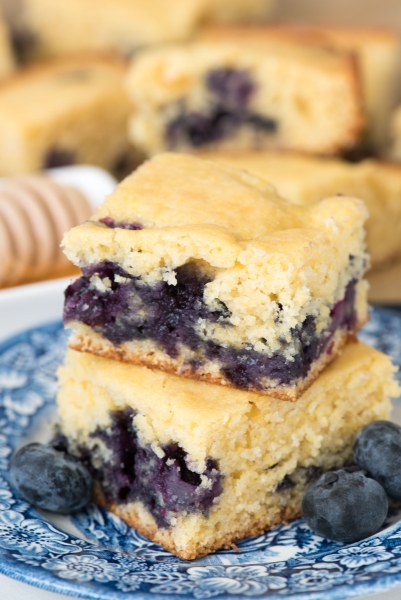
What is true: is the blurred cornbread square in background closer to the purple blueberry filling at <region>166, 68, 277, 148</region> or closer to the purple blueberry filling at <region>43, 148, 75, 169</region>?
the purple blueberry filling at <region>43, 148, 75, 169</region>

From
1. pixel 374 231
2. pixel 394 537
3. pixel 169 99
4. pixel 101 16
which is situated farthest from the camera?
pixel 101 16

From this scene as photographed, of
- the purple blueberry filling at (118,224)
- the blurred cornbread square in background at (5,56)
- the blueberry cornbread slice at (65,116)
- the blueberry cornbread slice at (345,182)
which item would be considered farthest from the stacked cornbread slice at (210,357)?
the blurred cornbread square in background at (5,56)

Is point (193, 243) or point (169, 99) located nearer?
point (193, 243)

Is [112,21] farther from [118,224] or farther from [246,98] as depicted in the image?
[118,224]

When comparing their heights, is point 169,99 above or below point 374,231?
above

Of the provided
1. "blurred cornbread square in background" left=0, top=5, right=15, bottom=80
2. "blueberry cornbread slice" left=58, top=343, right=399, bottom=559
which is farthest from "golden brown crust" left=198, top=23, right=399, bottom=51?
"blueberry cornbread slice" left=58, top=343, right=399, bottom=559

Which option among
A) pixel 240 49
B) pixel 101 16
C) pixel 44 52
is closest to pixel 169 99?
pixel 240 49

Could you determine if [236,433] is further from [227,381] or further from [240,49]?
[240,49]

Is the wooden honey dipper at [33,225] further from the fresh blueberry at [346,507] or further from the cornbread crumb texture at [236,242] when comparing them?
the fresh blueberry at [346,507]
